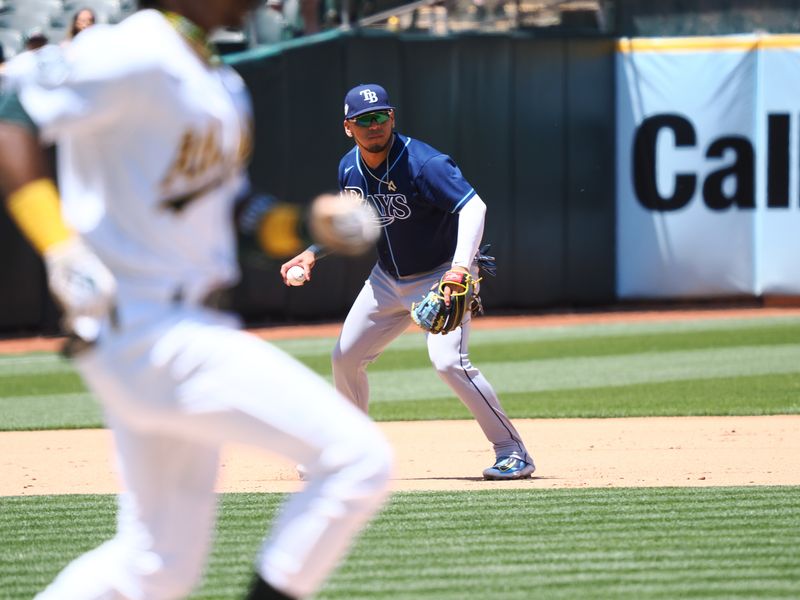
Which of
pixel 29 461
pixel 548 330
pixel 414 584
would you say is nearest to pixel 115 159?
pixel 414 584

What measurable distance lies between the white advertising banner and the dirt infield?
8403 millimetres

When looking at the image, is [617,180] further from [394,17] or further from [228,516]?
[228,516]

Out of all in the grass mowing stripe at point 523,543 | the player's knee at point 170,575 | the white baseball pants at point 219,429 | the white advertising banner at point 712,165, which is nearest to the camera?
the white baseball pants at point 219,429

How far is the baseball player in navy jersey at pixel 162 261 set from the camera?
2.71 meters

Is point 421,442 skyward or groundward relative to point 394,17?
groundward

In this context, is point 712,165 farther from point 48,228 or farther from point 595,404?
point 48,228

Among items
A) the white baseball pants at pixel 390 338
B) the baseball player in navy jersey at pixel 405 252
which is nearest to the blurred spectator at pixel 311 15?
the baseball player in navy jersey at pixel 405 252

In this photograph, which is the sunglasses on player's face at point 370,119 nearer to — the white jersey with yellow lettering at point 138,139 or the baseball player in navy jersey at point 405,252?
the baseball player in navy jersey at point 405,252

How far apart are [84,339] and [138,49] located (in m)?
0.61

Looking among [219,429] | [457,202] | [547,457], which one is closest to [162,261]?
[219,429]

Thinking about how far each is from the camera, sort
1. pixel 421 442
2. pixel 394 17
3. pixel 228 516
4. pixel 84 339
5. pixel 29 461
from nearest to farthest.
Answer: pixel 84 339 → pixel 228 516 → pixel 29 461 → pixel 421 442 → pixel 394 17

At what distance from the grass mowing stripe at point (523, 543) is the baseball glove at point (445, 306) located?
2.55ft

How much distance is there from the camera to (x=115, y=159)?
109 inches

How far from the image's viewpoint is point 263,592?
2.83 meters
